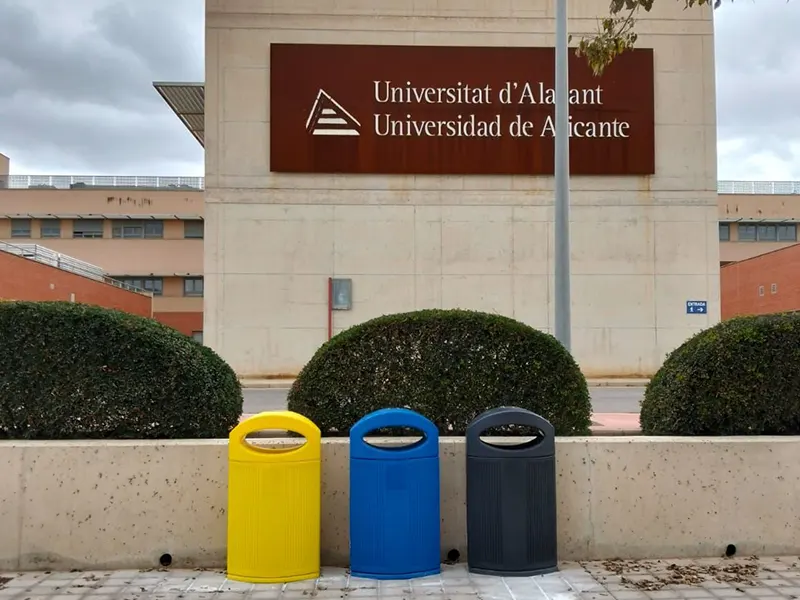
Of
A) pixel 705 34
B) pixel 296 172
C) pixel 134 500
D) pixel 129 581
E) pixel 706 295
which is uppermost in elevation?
pixel 705 34

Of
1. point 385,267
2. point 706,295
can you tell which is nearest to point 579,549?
point 385,267

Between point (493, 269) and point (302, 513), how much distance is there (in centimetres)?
1730

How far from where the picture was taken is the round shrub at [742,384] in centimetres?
567

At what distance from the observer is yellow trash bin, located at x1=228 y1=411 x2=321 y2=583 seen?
4.77m

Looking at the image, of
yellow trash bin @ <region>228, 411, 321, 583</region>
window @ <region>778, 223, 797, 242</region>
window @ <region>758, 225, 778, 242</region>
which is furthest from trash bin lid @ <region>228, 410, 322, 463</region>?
window @ <region>778, 223, 797, 242</region>

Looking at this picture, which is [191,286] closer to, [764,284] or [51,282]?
[51,282]

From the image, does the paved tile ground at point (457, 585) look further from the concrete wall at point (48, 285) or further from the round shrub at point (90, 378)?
the concrete wall at point (48, 285)

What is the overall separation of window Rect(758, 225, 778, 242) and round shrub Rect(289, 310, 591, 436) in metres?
57.3

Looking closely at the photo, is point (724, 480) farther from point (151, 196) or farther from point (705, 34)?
point (151, 196)

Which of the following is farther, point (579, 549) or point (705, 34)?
point (705, 34)

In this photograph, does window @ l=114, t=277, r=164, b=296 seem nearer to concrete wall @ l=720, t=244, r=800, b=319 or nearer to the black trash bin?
concrete wall @ l=720, t=244, r=800, b=319

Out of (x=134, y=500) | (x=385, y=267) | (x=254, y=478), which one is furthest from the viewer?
(x=385, y=267)

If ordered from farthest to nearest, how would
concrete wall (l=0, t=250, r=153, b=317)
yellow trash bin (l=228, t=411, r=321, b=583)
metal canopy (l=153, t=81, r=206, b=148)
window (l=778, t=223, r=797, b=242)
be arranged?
window (l=778, t=223, r=797, b=242) < concrete wall (l=0, t=250, r=153, b=317) < metal canopy (l=153, t=81, r=206, b=148) < yellow trash bin (l=228, t=411, r=321, b=583)

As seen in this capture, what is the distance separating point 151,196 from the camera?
173 ft
